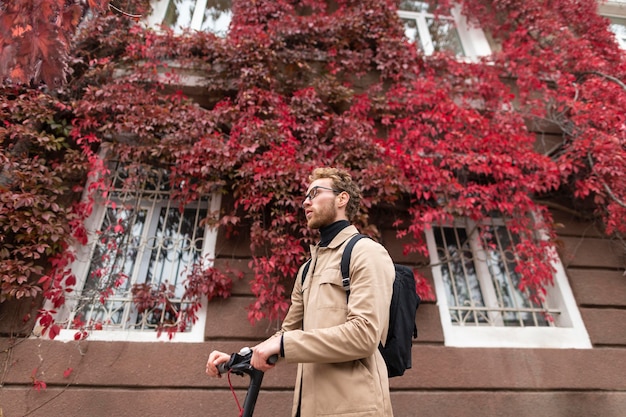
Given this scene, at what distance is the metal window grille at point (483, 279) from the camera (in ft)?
14.5

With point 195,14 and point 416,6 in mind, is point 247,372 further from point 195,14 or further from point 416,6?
point 416,6

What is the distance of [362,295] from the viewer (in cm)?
176

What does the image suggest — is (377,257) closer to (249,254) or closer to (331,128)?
(249,254)

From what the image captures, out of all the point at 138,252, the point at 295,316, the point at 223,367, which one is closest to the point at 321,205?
the point at 295,316

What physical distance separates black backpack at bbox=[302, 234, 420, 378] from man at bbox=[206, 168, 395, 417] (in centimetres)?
6

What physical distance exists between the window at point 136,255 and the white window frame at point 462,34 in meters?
5.74

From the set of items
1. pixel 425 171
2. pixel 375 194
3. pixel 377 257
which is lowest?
pixel 377 257

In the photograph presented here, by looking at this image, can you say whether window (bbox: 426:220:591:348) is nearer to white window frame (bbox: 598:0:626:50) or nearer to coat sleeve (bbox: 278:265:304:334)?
coat sleeve (bbox: 278:265:304:334)

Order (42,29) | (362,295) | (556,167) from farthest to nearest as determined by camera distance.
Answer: (556,167), (42,29), (362,295)

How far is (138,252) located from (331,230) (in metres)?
3.07

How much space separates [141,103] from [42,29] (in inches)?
80.4

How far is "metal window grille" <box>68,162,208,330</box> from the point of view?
152 inches

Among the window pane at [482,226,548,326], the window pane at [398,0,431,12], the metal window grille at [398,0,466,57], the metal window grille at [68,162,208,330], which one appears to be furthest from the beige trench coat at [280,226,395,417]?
the window pane at [398,0,431,12]

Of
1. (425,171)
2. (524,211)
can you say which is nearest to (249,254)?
(425,171)
